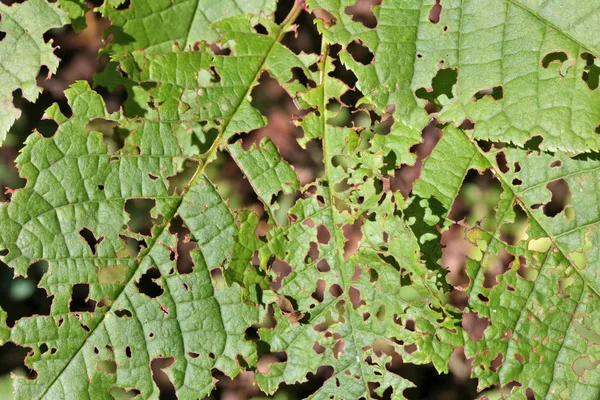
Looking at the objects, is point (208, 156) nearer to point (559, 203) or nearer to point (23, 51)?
point (23, 51)

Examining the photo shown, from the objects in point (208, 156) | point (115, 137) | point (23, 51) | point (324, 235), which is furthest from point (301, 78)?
point (23, 51)

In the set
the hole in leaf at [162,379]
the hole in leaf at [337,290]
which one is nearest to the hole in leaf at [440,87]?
the hole in leaf at [337,290]

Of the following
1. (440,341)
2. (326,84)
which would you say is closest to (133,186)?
(326,84)

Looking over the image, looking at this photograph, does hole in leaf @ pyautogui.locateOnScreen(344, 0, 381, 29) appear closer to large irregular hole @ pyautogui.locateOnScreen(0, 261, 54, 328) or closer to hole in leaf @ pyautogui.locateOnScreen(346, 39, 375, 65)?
hole in leaf @ pyautogui.locateOnScreen(346, 39, 375, 65)

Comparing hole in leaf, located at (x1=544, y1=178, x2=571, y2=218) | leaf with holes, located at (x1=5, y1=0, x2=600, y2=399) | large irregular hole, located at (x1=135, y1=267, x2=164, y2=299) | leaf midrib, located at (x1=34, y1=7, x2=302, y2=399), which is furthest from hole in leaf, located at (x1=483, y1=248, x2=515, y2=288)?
large irregular hole, located at (x1=135, y1=267, x2=164, y2=299)

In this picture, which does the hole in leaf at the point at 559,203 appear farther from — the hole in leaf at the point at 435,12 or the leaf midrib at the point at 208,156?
the leaf midrib at the point at 208,156

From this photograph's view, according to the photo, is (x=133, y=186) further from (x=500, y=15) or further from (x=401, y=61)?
(x=500, y=15)
